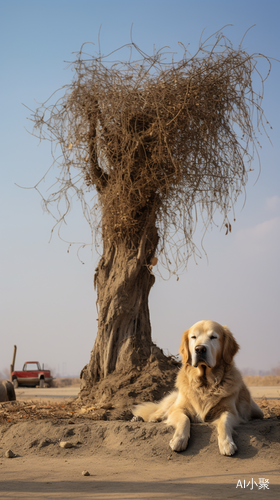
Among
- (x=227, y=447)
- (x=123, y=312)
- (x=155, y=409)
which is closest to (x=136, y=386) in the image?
(x=155, y=409)

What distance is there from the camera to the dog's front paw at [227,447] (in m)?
3.81

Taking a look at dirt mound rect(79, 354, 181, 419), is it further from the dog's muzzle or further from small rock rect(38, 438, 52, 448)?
the dog's muzzle

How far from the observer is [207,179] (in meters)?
6.66

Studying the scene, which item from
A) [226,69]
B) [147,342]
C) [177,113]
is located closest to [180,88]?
[177,113]

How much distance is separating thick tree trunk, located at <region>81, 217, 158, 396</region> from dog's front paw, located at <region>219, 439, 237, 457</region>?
2.56 m

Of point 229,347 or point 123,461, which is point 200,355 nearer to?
point 229,347

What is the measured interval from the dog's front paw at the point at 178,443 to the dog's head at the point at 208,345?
0.71 m

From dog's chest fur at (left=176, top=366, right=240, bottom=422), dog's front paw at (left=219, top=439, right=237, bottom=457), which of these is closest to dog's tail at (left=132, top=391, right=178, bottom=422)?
dog's chest fur at (left=176, top=366, right=240, bottom=422)

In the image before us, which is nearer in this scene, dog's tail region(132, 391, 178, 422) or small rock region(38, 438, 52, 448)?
small rock region(38, 438, 52, 448)

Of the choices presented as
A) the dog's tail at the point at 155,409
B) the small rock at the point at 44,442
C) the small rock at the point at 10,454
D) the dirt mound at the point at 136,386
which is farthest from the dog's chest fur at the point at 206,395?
the small rock at the point at 10,454

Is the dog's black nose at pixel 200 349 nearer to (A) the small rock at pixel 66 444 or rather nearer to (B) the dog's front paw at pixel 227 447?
(B) the dog's front paw at pixel 227 447

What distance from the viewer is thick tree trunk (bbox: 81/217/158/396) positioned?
648cm

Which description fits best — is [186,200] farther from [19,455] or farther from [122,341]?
[19,455]

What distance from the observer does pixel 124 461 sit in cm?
390
